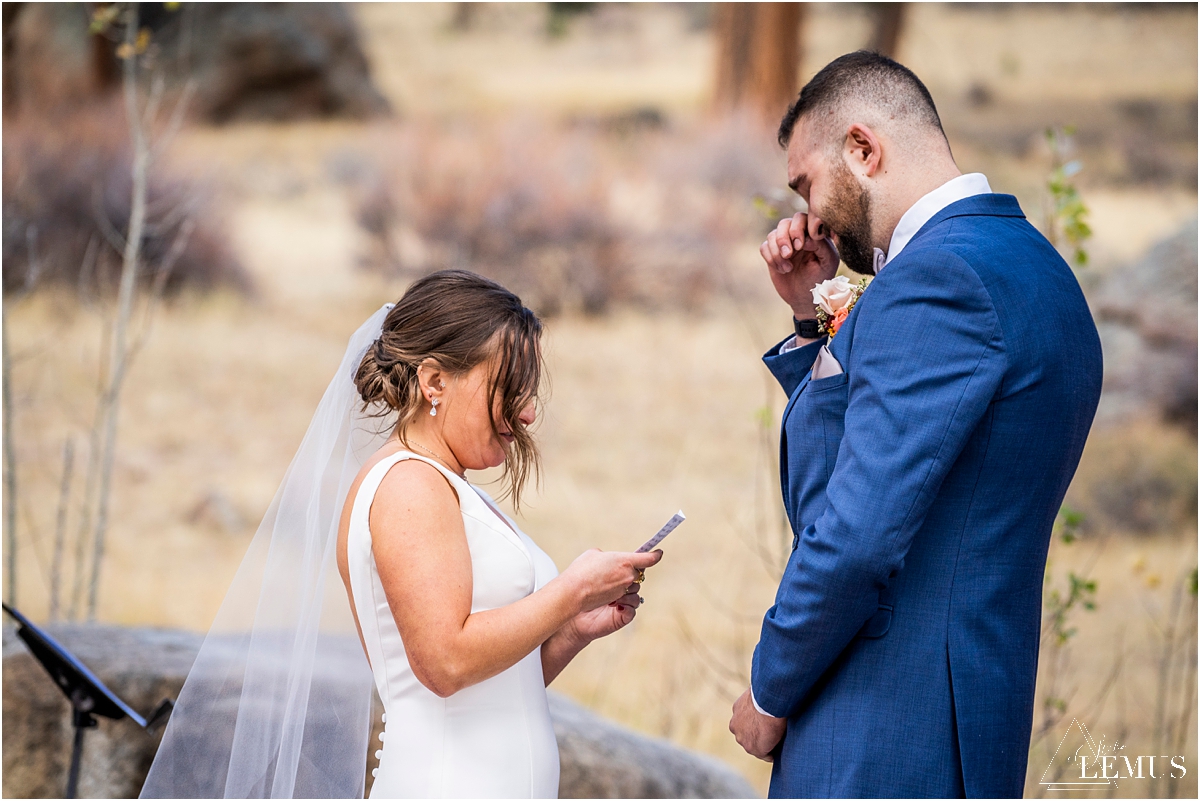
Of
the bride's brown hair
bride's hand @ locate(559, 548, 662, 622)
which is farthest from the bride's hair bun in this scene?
bride's hand @ locate(559, 548, 662, 622)

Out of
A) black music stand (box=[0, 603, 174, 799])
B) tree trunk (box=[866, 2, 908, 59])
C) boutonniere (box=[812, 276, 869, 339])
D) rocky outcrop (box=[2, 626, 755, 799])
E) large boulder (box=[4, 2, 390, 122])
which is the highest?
tree trunk (box=[866, 2, 908, 59])

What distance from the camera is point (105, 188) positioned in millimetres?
9953

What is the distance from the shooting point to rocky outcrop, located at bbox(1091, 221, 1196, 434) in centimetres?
852

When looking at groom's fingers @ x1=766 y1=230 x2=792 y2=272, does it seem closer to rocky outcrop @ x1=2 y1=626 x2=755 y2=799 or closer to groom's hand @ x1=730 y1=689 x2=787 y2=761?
groom's hand @ x1=730 y1=689 x2=787 y2=761

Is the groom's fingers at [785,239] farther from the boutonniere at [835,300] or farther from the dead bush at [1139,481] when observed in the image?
the dead bush at [1139,481]

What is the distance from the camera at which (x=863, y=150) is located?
187cm

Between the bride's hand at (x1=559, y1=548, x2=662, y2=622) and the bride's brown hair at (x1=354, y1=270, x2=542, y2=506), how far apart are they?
0.33 meters

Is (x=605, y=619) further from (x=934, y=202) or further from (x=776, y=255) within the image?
(x=934, y=202)

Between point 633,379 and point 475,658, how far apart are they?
744cm

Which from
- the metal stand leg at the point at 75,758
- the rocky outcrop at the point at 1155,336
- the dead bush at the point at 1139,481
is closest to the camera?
the metal stand leg at the point at 75,758

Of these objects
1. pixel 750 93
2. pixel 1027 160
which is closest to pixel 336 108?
pixel 750 93

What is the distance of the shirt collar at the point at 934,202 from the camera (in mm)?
1791

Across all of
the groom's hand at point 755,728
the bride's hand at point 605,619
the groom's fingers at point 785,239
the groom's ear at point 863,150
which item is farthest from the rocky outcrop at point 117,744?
the groom's ear at point 863,150

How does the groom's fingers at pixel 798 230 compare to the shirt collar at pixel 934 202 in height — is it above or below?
below
